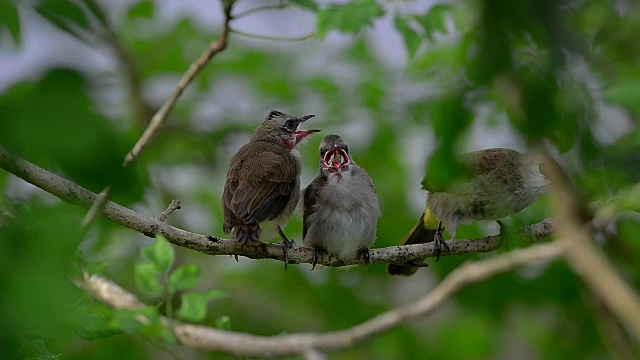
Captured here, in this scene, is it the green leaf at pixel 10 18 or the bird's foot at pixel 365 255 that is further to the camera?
the bird's foot at pixel 365 255

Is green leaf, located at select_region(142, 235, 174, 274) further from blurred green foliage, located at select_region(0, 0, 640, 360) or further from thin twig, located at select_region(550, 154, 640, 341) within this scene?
thin twig, located at select_region(550, 154, 640, 341)

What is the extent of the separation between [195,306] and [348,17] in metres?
2.04

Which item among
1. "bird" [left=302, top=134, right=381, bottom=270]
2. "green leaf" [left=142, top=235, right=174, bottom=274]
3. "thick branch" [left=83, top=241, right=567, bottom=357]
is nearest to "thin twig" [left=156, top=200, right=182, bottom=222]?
"green leaf" [left=142, top=235, right=174, bottom=274]

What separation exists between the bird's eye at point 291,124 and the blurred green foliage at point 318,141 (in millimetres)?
960

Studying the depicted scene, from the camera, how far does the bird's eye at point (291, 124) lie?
20.4ft

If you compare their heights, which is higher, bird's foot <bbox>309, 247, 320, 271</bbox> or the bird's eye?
the bird's eye

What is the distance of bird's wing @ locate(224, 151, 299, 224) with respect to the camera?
4.59 metres

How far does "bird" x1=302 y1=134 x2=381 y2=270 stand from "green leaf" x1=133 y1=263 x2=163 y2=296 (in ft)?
4.46

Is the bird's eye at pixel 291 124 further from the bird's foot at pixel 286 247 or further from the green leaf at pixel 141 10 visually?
the green leaf at pixel 141 10

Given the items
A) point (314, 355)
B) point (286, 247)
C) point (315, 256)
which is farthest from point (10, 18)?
point (315, 256)

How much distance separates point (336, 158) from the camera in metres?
5.59

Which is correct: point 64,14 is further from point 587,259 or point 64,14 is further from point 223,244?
point 223,244

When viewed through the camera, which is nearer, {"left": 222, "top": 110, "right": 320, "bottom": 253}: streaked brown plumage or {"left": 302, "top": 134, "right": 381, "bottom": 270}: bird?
{"left": 222, "top": 110, "right": 320, "bottom": 253}: streaked brown plumage

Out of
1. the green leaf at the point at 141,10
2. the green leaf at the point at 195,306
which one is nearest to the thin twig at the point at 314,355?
the green leaf at the point at 195,306
